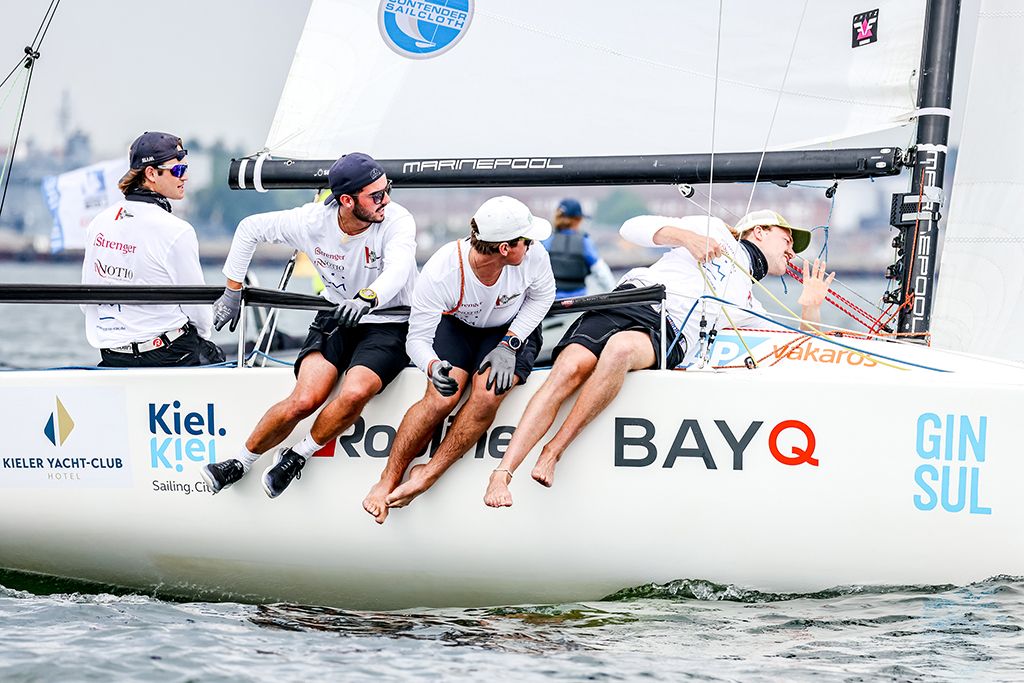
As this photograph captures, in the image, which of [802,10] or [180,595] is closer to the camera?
[180,595]

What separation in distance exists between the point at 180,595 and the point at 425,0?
2824 mm

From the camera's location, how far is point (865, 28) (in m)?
5.52

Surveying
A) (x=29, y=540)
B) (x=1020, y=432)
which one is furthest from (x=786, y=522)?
(x=29, y=540)

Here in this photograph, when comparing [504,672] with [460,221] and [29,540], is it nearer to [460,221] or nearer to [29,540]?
[29,540]

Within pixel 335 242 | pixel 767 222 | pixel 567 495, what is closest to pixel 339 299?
pixel 335 242

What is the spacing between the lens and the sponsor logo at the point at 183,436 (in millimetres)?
4902

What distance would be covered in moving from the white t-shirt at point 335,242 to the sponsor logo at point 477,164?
856 mm

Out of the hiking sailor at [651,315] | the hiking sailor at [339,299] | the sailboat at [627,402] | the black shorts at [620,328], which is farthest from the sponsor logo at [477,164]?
the black shorts at [620,328]

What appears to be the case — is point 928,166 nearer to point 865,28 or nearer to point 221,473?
point 865,28

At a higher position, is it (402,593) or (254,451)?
(254,451)

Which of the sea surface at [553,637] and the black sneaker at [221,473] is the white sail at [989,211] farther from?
the black sneaker at [221,473]

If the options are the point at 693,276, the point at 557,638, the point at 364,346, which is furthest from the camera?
the point at 693,276

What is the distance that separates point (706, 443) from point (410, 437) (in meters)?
1.05

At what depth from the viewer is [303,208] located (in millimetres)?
4969
